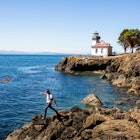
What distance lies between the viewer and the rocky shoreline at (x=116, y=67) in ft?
241

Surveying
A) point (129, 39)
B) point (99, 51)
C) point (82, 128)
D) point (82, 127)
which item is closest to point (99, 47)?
point (99, 51)

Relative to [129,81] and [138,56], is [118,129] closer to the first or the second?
[129,81]

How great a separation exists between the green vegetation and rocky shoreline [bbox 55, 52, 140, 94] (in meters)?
17.8

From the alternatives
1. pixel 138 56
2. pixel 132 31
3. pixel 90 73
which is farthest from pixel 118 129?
pixel 132 31

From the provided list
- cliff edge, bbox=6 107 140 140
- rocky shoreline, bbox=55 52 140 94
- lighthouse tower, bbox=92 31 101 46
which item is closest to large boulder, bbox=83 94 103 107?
rocky shoreline, bbox=55 52 140 94

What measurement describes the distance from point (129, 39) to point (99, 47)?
12.0m

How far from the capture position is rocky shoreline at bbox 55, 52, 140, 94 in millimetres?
73562

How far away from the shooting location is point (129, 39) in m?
119

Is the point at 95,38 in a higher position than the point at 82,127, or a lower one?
higher

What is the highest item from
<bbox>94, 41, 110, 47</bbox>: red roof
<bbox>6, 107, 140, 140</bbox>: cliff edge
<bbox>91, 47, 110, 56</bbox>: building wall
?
<bbox>94, 41, 110, 47</bbox>: red roof

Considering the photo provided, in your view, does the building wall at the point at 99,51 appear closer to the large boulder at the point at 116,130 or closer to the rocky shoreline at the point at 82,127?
the rocky shoreline at the point at 82,127

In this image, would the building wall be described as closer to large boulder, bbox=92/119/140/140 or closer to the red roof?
the red roof

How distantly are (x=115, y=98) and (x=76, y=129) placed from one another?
2985cm

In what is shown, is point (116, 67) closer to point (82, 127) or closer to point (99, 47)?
point (99, 47)
